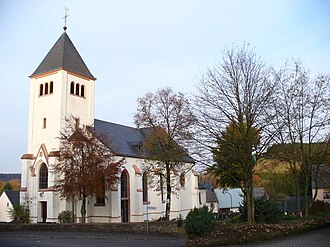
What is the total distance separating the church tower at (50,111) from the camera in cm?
3631

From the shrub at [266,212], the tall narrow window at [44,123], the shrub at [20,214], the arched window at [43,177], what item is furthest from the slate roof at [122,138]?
the shrub at [266,212]

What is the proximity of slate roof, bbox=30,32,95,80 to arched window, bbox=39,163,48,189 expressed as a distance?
1036 cm

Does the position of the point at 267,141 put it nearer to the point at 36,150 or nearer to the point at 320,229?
the point at 320,229

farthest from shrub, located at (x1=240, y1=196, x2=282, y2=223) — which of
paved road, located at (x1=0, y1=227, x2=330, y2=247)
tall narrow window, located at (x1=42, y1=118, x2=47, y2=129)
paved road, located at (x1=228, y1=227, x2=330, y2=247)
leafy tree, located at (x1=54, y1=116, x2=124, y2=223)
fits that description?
tall narrow window, located at (x1=42, y1=118, x2=47, y2=129)

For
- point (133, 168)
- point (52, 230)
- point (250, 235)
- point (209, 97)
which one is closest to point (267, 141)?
point (209, 97)

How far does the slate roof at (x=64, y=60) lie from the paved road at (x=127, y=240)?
19807 millimetres

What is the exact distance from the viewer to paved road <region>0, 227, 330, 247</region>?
15.8m

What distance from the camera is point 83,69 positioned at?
41000mm

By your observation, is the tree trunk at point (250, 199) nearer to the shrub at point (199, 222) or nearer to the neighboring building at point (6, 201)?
the shrub at point (199, 222)

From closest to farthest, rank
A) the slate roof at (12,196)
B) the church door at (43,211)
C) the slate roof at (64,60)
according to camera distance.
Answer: the church door at (43,211), the slate roof at (64,60), the slate roof at (12,196)

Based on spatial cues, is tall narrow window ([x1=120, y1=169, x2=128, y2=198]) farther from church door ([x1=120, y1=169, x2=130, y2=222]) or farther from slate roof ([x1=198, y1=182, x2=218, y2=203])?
slate roof ([x1=198, y1=182, x2=218, y2=203])

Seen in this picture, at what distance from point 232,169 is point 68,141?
15827 millimetres

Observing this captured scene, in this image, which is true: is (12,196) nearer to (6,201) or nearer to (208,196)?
(6,201)

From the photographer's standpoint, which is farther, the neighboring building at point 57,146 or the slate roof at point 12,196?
the slate roof at point 12,196
